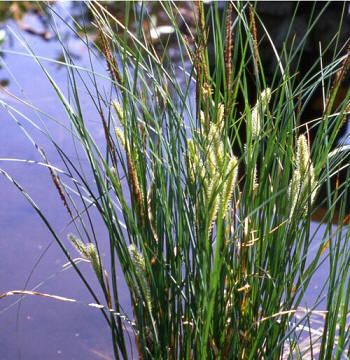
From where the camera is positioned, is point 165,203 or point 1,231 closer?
point 165,203

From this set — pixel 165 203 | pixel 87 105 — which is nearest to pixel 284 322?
pixel 165 203

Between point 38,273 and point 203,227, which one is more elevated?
point 203,227

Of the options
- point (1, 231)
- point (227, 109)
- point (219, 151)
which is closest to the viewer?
point (219, 151)

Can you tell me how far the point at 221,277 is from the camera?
0.97 m

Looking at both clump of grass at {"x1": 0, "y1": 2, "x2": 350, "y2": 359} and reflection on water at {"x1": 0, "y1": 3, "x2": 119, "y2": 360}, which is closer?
Answer: clump of grass at {"x1": 0, "y1": 2, "x2": 350, "y2": 359}

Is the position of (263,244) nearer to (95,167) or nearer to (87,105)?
(95,167)

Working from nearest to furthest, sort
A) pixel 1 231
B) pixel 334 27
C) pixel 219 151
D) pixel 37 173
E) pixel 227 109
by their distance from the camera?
pixel 219 151
pixel 227 109
pixel 1 231
pixel 37 173
pixel 334 27

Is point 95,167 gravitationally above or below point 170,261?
above

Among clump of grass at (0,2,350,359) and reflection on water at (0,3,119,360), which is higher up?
clump of grass at (0,2,350,359)

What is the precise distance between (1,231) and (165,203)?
124cm

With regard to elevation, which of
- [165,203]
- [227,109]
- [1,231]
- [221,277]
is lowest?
[1,231]

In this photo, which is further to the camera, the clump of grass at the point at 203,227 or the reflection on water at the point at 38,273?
the reflection on water at the point at 38,273

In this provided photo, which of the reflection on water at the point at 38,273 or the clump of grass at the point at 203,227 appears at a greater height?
the clump of grass at the point at 203,227

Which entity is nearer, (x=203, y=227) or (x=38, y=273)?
(x=203, y=227)
